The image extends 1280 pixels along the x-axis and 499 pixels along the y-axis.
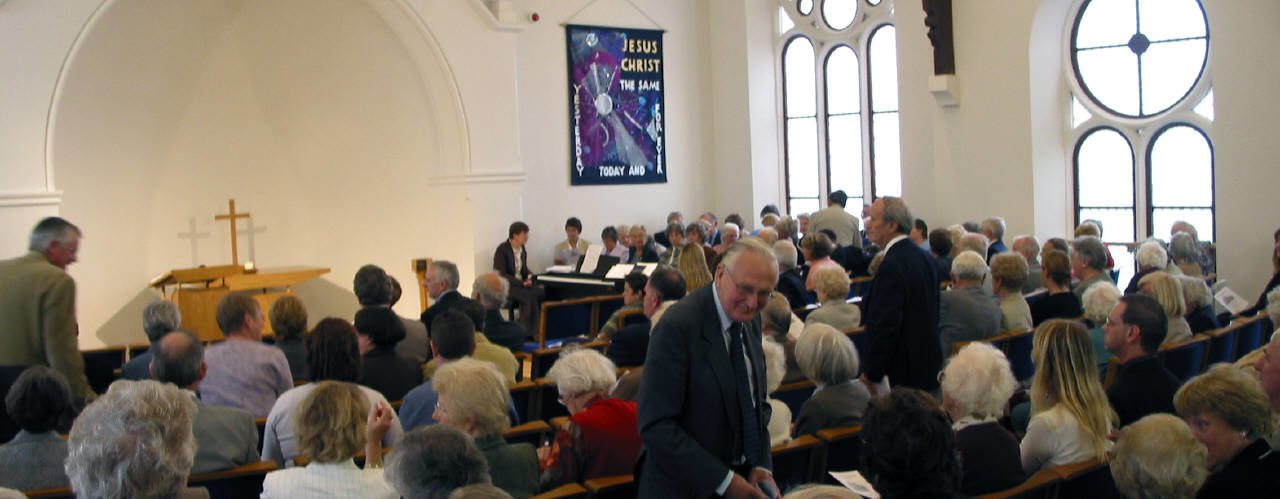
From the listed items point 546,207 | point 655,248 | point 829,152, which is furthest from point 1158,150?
point 546,207

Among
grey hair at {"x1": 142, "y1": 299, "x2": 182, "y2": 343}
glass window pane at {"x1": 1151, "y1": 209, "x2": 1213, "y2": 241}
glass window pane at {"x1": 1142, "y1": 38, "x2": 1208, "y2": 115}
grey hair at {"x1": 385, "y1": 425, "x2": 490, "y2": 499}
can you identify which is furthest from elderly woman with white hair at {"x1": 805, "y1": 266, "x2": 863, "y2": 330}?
glass window pane at {"x1": 1142, "y1": 38, "x2": 1208, "y2": 115}

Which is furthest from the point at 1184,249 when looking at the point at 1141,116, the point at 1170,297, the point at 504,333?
the point at 504,333

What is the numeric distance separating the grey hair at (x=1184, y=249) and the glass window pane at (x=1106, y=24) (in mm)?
3598

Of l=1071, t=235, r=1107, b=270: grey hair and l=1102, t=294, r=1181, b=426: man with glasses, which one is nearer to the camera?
l=1102, t=294, r=1181, b=426: man with glasses

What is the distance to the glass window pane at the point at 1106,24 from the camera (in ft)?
35.2

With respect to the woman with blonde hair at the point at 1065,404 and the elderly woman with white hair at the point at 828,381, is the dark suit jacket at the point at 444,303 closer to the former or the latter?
the elderly woman with white hair at the point at 828,381

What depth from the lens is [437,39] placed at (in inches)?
443

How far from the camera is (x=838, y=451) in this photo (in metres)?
3.74

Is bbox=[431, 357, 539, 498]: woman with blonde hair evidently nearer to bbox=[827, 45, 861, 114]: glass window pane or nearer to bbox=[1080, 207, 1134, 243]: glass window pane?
bbox=[1080, 207, 1134, 243]: glass window pane

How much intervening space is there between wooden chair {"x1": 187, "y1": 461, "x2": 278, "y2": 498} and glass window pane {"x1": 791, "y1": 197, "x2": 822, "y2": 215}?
1091 cm

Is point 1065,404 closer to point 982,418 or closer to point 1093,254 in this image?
point 982,418

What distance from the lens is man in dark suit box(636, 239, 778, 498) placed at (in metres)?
2.97

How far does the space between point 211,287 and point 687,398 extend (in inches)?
337

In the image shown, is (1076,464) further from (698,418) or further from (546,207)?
(546,207)
